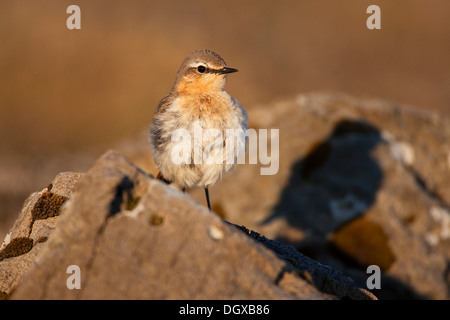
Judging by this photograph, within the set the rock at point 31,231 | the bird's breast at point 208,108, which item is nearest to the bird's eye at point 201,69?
the bird's breast at point 208,108

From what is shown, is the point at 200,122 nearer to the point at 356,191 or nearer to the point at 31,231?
the point at 31,231

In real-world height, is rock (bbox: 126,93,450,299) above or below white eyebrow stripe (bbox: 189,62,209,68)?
below

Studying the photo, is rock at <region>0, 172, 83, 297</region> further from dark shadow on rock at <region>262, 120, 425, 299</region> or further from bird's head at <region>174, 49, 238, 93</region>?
dark shadow on rock at <region>262, 120, 425, 299</region>

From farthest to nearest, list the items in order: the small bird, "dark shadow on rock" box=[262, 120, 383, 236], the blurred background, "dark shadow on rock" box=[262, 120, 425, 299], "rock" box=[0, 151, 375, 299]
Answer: the blurred background < "dark shadow on rock" box=[262, 120, 383, 236] < "dark shadow on rock" box=[262, 120, 425, 299] < the small bird < "rock" box=[0, 151, 375, 299]

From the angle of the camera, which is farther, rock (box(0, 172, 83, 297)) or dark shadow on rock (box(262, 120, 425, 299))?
A: dark shadow on rock (box(262, 120, 425, 299))

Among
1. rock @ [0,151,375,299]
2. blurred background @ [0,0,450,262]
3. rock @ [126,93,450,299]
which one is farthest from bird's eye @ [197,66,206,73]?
blurred background @ [0,0,450,262]

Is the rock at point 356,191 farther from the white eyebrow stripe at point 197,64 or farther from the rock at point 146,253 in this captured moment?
the rock at point 146,253

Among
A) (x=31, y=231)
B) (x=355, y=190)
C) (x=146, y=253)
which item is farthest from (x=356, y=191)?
(x=146, y=253)
